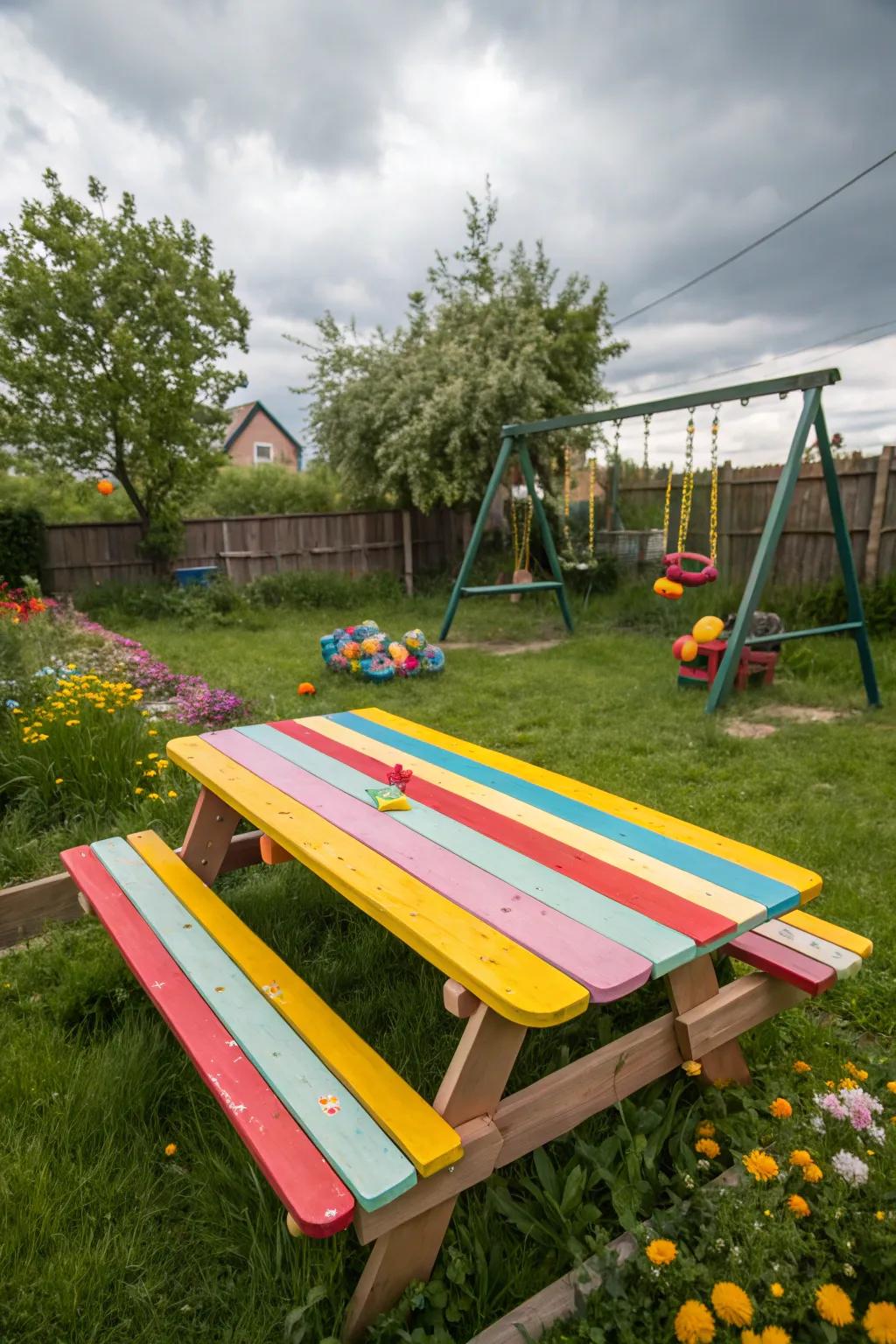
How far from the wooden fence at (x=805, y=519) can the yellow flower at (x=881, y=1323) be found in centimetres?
778

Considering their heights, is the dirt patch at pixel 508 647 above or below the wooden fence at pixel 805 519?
below

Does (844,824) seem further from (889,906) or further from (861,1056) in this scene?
(861,1056)

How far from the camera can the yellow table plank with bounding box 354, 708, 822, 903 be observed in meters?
1.61

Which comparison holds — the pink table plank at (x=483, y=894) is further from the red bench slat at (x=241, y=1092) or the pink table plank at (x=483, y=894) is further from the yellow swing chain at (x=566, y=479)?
the yellow swing chain at (x=566, y=479)

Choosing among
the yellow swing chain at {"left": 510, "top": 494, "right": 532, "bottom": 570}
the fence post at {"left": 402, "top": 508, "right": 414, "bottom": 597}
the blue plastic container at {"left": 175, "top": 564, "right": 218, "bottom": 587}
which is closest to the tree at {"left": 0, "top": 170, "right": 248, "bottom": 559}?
the blue plastic container at {"left": 175, "top": 564, "right": 218, "bottom": 587}

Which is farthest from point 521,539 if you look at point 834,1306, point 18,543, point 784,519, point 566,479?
point 834,1306

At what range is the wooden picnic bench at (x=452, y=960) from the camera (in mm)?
1185

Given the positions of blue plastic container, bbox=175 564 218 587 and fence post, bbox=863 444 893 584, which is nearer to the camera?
fence post, bbox=863 444 893 584

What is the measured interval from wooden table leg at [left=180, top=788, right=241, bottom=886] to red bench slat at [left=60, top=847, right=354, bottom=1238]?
1.56 feet

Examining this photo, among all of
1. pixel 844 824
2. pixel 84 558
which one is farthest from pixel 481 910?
pixel 84 558

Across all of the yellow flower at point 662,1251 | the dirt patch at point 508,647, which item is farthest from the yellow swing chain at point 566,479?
the yellow flower at point 662,1251

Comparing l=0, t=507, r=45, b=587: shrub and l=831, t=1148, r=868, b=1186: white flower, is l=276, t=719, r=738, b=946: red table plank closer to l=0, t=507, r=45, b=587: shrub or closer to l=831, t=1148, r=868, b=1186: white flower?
l=831, t=1148, r=868, b=1186: white flower

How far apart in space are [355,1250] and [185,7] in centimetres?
535

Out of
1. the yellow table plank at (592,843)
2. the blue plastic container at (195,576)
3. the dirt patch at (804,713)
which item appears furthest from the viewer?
the blue plastic container at (195,576)
